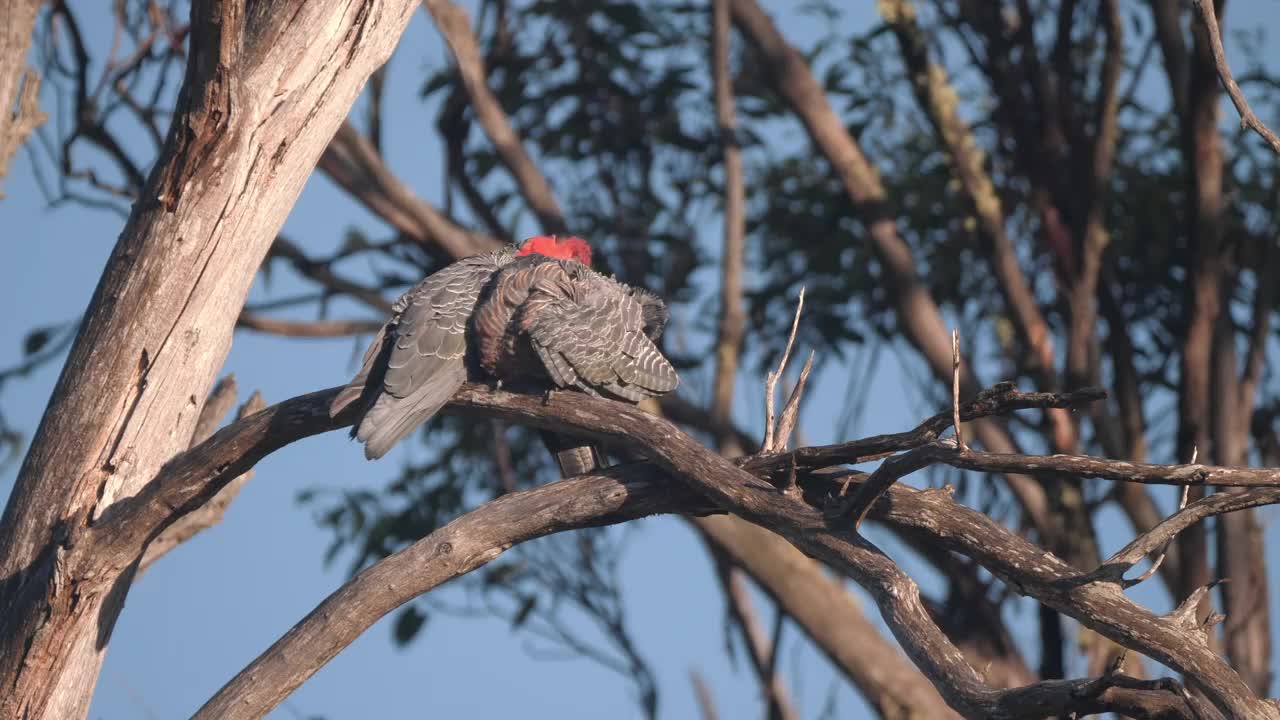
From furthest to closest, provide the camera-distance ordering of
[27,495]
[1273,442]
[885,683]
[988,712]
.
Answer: [1273,442] → [885,683] → [27,495] → [988,712]

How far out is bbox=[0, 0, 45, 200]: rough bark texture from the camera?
5.69 m

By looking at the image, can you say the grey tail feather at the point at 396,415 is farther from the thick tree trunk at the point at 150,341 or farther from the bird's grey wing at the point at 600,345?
the thick tree trunk at the point at 150,341

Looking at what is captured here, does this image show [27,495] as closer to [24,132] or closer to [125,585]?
[125,585]

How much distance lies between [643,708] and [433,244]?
362cm

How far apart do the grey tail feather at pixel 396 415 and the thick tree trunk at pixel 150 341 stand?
81 cm

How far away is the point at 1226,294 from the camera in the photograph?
301 inches

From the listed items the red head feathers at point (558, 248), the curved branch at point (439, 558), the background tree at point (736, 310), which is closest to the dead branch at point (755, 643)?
the background tree at point (736, 310)

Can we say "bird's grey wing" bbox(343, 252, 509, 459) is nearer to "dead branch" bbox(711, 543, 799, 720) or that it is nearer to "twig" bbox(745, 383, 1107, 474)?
"twig" bbox(745, 383, 1107, 474)

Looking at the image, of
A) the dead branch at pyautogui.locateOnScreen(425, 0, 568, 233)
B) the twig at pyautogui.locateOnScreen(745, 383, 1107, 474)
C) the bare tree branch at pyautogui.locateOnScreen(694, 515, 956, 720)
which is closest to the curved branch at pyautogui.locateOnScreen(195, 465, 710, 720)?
the twig at pyautogui.locateOnScreen(745, 383, 1107, 474)

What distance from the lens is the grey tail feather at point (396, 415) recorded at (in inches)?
147

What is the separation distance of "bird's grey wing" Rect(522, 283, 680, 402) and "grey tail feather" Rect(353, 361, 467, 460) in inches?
13.0

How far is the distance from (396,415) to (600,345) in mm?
707

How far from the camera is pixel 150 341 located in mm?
4105

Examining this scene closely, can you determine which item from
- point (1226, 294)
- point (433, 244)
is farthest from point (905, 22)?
point (433, 244)
